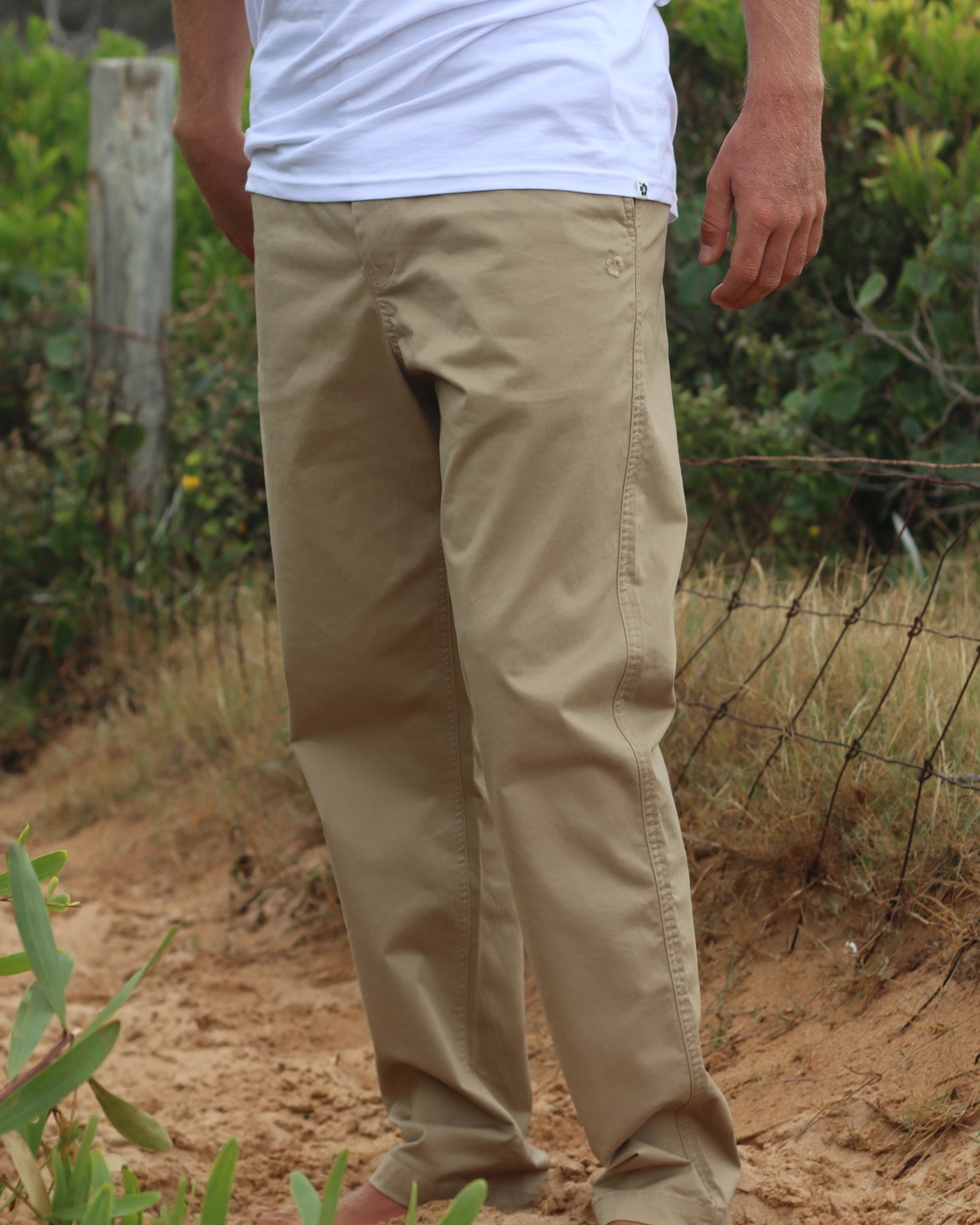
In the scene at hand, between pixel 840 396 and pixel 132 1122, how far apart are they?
9.34 ft

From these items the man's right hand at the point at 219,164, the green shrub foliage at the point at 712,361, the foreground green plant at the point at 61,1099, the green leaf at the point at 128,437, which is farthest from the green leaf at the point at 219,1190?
the green leaf at the point at 128,437

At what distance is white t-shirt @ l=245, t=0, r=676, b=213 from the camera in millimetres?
1315

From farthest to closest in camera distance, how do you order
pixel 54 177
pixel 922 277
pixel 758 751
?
pixel 54 177, pixel 922 277, pixel 758 751

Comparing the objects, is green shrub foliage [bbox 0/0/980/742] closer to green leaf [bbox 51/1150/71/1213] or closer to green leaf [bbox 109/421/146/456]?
green leaf [bbox 109/421/146/456]

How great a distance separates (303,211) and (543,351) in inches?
13.8

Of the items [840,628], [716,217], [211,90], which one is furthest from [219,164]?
[840,628]

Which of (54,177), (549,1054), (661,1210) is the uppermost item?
(54,177)

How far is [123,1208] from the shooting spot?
37.7 inches

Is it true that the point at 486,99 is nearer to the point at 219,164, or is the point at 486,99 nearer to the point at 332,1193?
the point at 219,164

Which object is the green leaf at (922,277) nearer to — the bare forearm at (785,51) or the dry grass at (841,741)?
the dry grass at (841,741)

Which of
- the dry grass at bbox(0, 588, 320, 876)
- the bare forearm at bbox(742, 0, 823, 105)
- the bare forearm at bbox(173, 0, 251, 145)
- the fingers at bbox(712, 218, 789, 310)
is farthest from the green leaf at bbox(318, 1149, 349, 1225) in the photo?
the dry grass at bbox(0, 588, 320, 876)

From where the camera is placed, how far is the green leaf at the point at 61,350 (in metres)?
4.02

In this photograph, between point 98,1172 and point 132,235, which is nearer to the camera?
point 98,1172

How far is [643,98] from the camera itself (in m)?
1.36
